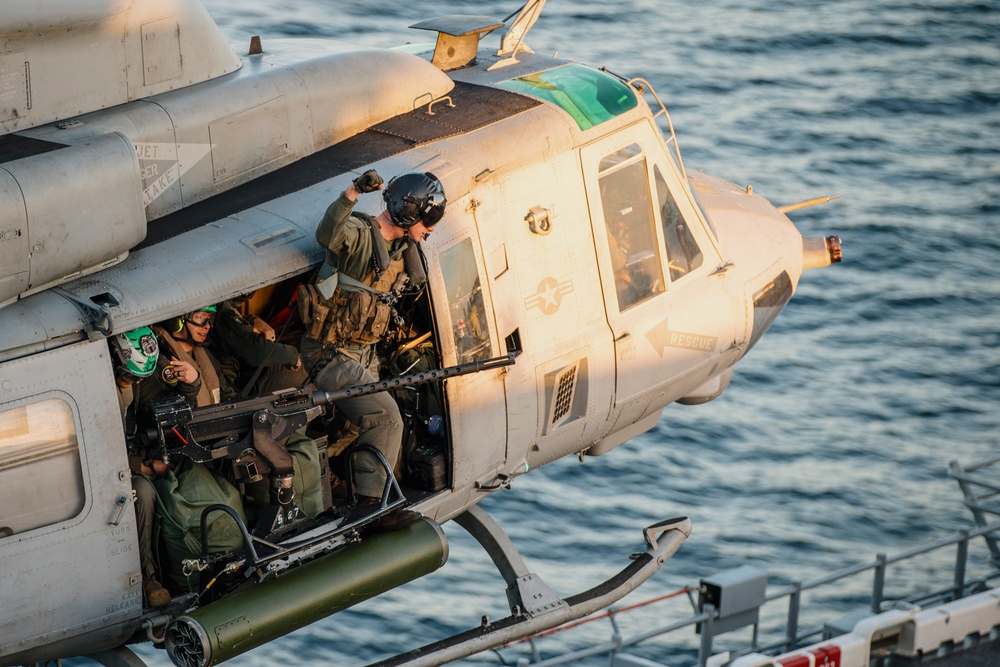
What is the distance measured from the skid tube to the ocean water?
35.5 ft

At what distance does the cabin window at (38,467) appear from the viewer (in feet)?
30.3

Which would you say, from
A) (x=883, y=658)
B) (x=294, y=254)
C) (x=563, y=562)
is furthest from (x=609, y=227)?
(x=563, y=562)

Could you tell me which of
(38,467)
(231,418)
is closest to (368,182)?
(231,418)

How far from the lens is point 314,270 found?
1104 cm

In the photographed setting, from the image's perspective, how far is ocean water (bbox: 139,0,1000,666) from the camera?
26.7 m

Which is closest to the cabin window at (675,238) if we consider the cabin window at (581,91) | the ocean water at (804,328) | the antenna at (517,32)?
the cabin window at (581,91)

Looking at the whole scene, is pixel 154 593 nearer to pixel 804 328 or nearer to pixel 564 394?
pixel 564 394

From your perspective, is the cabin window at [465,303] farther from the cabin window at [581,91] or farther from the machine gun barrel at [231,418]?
the cabin window at [581,91]

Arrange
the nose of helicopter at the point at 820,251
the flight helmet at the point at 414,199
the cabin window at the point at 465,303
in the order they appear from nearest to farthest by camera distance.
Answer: the flight helmet at the point at 414,199 < the cabin window at the point at 465,303 < the nose of helicopter at the point at 820,251

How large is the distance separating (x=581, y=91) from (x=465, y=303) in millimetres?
2543

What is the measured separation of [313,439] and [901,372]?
74.2 ft

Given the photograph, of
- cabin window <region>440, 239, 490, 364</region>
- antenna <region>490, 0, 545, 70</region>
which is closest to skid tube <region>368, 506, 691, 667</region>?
cabin window <region>440, 239, 490, 364</region>

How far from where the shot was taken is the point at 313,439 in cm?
1107

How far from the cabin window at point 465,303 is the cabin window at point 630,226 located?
166cm
